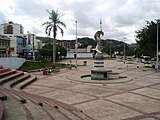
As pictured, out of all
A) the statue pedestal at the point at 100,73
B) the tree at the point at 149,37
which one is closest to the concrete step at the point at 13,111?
the statue pedestal at the point at 100,73

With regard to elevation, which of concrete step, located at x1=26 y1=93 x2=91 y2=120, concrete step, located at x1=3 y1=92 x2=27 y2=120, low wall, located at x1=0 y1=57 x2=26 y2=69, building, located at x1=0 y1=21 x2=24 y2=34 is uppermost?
building, located at x1=0 y1=21 x2=24 y2=34

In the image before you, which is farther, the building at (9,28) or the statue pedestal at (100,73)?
the building at (9,28)

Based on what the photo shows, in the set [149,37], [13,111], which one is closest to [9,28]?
[149,37]

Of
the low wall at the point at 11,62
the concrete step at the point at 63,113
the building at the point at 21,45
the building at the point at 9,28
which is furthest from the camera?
the building at the point at 9,28

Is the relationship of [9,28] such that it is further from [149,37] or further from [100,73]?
[100,73]

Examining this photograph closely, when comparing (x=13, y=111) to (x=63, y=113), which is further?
(x=63, y=113)

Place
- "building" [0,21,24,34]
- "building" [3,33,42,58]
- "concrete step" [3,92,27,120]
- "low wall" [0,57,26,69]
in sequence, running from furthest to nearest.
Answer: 1. "building" [0,21,24,34]
2. "building" [3,33,42,58]
3. "low wall" [0,57,26,69]
4. "concrete step" [3,92,27,120]

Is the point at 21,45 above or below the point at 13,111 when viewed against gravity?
above

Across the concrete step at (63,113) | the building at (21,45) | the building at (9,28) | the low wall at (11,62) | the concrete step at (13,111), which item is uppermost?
the building at (9,28)

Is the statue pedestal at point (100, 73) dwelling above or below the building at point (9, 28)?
below

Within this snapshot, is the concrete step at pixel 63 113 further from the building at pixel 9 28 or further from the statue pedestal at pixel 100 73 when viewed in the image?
the building at pixel 9 28

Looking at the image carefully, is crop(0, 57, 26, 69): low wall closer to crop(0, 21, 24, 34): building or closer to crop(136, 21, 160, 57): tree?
crop(136, 21, 160, 57): tree

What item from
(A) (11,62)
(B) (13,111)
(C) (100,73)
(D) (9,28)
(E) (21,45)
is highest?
(D) (9,28)

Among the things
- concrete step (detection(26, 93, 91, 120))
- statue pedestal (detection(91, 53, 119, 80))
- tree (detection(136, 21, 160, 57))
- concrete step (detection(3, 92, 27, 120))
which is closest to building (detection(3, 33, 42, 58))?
tree (detection(136, 21, 160, 57))
